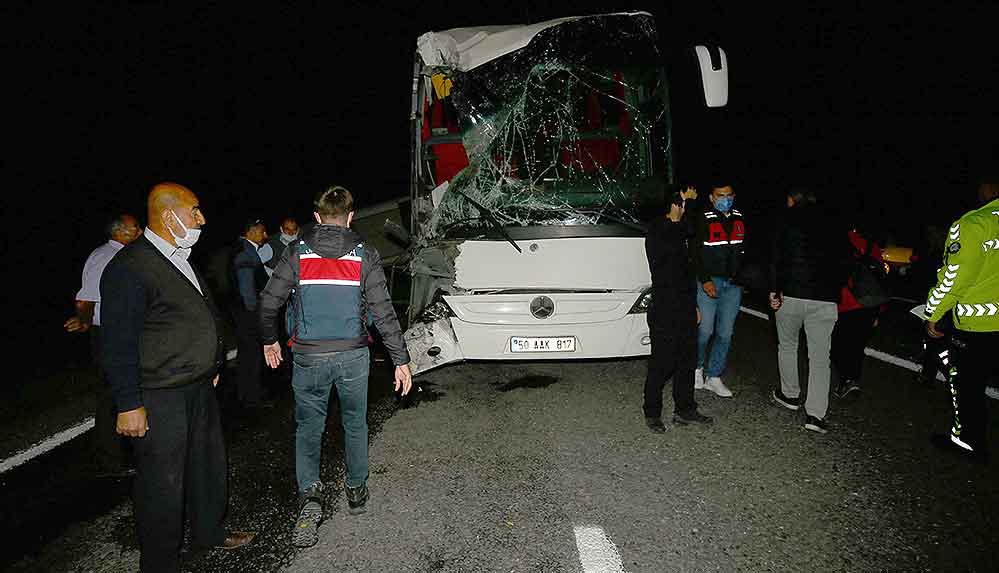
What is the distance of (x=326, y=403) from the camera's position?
351 cm

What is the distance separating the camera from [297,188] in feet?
147

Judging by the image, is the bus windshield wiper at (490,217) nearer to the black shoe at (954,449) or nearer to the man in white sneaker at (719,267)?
the man in white sneaker at (719,267)

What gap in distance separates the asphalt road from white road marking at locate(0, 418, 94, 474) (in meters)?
0.17

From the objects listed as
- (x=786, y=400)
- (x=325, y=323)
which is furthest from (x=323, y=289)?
(x=786, y=400)

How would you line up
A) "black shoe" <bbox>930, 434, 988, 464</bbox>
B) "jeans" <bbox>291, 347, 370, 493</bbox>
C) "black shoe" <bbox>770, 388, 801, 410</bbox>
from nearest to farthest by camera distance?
"jeans" <bbox>291, 347, 370, 493</bbox>, "black shoe" <bbox>930, 434, 988, 464</bbox>, "black shoe" <bbox>770, 388, 801, 410</bbox>

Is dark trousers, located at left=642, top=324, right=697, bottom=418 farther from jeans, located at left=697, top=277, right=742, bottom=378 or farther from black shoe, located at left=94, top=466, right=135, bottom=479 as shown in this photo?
black shoe, located at left=94, top=466, right=135, bottom=479

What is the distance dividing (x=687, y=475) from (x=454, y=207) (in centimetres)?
300

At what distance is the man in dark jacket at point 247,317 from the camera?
547 centimetres

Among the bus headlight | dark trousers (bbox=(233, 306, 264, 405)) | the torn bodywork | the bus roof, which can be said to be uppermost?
the bus roof

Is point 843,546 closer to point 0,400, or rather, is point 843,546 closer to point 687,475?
point 687,475

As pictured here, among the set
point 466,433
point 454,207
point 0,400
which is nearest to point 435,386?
point 466,433

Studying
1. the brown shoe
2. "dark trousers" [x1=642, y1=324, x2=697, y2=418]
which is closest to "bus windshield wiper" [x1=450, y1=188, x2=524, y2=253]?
"dark trousers" [x1=642, y1=324, x2=697, y2=418]

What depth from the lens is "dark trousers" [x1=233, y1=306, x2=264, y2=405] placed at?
5555 mm

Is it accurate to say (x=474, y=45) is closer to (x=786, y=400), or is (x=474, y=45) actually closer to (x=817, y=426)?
(x=786, y=400)
